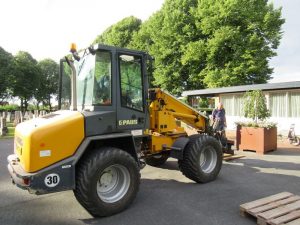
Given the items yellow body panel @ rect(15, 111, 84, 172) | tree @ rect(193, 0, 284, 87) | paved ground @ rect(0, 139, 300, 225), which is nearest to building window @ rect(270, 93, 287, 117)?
tree @ rect(193, 0, 284, 87)

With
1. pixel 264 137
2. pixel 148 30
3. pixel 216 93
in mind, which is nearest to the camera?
pixel 264 137

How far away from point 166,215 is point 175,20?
2491 centimetres

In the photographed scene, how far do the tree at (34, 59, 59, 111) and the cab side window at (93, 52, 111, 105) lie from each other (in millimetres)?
45493

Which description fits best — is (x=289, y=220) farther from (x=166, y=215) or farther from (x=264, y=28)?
(x=264, y=28)

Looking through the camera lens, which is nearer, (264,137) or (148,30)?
(264,137)

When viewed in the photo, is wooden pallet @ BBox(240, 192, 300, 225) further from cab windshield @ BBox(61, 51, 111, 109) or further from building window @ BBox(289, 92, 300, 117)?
building window @ BBox(289, 92, 300, 117)

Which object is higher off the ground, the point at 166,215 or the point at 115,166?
the point at 115,166

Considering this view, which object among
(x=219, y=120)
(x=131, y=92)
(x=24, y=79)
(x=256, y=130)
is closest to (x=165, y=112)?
(x=131, y=92)

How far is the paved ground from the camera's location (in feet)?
15.7

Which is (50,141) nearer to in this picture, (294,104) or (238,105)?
(294,104)

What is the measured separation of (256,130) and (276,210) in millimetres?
6498

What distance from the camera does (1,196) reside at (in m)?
5.96

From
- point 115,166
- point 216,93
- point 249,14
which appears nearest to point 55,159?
point 115,166

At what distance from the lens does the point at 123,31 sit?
37.6 meters
